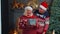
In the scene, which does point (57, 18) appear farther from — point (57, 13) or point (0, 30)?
point (0, 30)

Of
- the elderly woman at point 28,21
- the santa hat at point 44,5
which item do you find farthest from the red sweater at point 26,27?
the santa hat at point 44,5

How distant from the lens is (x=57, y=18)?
172 cm

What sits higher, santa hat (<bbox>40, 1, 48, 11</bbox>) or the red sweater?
santa hat (<bbox>40, 1, 48, 11</bbox>)

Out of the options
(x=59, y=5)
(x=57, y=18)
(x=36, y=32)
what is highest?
(x=59, y=5)

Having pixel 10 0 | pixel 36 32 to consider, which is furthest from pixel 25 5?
pixel 36 32

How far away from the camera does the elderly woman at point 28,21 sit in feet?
5.67

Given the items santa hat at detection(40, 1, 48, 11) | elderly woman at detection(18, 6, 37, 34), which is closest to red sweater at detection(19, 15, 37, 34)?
elderly woman at detection(18, 6, 37, 34)

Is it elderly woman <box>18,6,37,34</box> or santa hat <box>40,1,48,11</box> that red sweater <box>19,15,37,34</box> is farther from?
santa hat <box>40,1,48,11</box>

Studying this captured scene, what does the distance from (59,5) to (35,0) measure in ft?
0.71

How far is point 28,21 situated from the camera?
1.73m

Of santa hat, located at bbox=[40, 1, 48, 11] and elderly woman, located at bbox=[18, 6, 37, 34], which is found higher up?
santa hat, located at bbox=[40, 1, 48, 11]

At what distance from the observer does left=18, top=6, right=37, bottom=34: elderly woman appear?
173 cm

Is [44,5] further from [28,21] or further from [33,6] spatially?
[28,21]

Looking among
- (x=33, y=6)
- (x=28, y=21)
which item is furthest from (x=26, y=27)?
(x=33, y=6)
